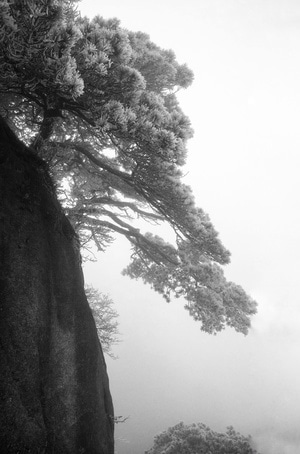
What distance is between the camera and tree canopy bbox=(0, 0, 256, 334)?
416 cm

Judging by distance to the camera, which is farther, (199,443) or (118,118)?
(199,443)

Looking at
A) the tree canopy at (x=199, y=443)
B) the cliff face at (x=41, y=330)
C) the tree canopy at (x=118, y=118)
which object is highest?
the tree canopy at (x=118, y=118)

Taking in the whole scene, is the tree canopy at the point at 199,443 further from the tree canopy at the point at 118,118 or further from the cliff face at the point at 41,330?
the cliff face at the point at 41,330

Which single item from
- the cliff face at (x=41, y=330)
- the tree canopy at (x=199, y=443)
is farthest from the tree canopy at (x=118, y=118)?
the tree canopy at (x=199, y=443)

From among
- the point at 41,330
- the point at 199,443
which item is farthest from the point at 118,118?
the point at 199,443

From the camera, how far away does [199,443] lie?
16.7 meters

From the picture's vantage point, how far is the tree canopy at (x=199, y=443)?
1550cm

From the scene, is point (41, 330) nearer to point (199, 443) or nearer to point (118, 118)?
point (118, 118)

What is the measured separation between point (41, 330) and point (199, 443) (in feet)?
58.7

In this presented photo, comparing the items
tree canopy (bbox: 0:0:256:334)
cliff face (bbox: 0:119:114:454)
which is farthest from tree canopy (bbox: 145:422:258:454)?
cliff face (bbox: 0:119:114:454)

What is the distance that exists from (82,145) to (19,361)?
268 inches

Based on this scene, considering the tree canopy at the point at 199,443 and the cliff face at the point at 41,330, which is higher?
the cliff face at the point at 41,330

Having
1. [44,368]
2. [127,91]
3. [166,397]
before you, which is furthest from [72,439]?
[166,397]

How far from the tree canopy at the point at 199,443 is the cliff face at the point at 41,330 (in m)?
13.5
